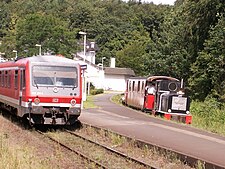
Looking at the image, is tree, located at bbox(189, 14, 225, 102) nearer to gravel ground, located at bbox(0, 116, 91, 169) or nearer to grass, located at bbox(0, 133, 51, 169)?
gravel ground, located at bbox(0, 116, 91, 169)

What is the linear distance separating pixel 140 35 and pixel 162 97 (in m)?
88.4

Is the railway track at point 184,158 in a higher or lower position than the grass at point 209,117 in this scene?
higher

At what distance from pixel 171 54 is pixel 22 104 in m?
36.2

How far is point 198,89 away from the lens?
40094 mm

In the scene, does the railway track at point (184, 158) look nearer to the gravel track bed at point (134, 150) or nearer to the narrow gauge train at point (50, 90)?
the gravel track bed at point (134, 150)

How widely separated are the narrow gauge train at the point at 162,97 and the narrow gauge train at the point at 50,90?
29.2 feet

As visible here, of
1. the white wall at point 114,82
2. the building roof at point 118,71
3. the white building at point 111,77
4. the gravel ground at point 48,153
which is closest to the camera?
the gravel ground at point 48,153

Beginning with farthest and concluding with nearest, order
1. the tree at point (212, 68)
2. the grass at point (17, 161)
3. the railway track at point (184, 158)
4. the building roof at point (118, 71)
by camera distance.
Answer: the building roof at point (118, 71) < the tree at point (212, 68) < the railway track at point (184, 158) < the grass at point (17, 161)

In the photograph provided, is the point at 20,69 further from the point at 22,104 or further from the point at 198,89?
the point at 198,89

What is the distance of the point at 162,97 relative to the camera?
89.2 feet

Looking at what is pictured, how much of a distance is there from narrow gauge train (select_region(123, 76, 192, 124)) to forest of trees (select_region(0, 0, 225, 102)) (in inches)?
243

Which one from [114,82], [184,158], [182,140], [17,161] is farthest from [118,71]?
[17,161]

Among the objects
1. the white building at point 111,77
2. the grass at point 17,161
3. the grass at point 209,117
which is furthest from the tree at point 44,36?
the grass at point 17,161

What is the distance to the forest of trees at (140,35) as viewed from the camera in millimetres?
38562
